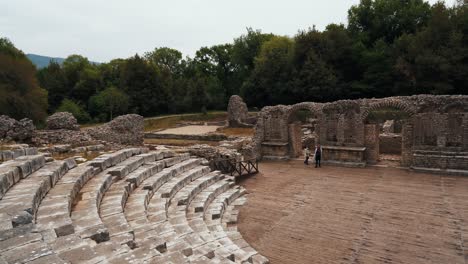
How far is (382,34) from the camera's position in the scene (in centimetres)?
3806

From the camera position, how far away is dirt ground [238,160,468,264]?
7.62m

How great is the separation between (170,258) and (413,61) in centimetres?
3374

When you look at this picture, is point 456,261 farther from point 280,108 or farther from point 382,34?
point 382,34

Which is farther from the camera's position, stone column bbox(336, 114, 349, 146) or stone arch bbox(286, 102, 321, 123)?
stone arch bbox(286, 102, 321, 123)

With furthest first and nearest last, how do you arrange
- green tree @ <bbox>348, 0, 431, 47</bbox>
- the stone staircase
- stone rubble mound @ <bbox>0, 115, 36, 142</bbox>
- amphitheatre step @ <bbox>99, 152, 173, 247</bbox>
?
green tree @ <bbox>348, 0, 431, 47</bbox>, stone rubble mound @ <bbox>0, 115, 36, 142</bbox>, amphitheatre step @ <bbox>99, 152, 173, 247</bbox>, the stone staircase

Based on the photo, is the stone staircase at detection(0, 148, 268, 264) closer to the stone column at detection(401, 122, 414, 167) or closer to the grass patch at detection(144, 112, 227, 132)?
the stone column at detection(401, 122, 414, 167)

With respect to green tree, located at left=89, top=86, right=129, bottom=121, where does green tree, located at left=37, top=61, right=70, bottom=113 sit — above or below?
above

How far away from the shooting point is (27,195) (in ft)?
17.3

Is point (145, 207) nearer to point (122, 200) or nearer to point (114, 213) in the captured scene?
point (122, 200)

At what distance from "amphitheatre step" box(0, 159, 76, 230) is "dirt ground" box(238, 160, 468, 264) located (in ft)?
16.2

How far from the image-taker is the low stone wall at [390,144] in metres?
→ 19.5

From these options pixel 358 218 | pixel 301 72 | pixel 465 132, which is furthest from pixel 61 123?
pixel 301 72

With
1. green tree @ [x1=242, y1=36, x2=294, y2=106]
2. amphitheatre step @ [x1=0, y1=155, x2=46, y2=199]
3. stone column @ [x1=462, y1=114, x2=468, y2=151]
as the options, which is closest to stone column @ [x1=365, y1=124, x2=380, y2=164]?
stone column @ [x1=462, y1=114, x2=468, y2=151]

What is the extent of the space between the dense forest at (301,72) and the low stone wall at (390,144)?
13247mm
